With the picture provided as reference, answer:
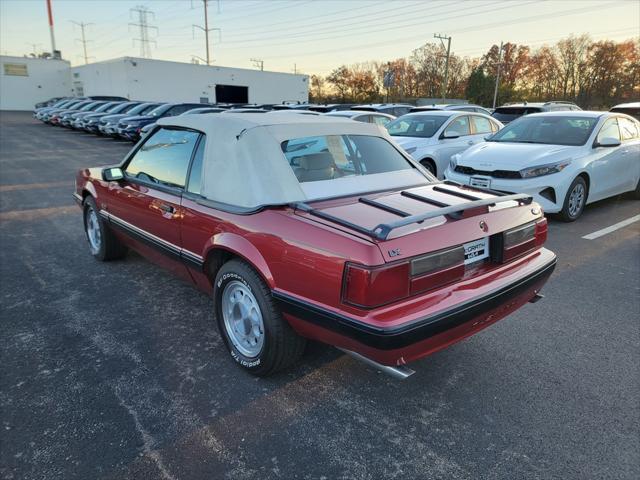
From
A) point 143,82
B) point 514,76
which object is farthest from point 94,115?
point 514,76

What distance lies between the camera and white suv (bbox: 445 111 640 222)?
6332mm

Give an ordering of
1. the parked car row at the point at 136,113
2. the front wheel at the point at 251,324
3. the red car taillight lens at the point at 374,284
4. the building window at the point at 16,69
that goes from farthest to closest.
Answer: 1. the building window at the point at 16,69
2. the parked car row at the point at 136,113
3. the front wheel at the point at 251,324
4. the red car taillight lens at the point at 374,284

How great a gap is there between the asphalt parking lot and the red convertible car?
0.40 m

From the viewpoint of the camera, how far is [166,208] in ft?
11.3

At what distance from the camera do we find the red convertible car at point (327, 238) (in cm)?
221

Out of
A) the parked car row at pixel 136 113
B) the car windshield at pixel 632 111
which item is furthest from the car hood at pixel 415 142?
the car windshield at pixel 632 111

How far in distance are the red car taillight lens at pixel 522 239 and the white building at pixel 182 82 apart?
41874 millimetres

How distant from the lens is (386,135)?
3750mm

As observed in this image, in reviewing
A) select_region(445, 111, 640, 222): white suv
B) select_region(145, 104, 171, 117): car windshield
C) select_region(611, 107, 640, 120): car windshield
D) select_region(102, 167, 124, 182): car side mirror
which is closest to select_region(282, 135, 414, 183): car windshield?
select_region(102, 167, 124, 182): car side mirror

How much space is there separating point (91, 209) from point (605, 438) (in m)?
4.97

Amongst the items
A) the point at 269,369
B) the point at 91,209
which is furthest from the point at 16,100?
the point at 269,369

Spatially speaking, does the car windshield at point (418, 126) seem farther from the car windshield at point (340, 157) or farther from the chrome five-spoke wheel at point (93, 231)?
the chrome five-spoke wheel at point (93, 231)

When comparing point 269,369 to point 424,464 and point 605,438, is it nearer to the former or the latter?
point 424,464

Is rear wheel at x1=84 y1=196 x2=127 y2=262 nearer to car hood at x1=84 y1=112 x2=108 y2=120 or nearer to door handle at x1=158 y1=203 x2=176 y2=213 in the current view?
door handle at x1=158 y1=203 x2=176 y2=213
